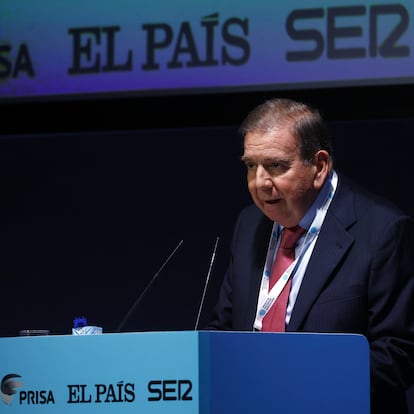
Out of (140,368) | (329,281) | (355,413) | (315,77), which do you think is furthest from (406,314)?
(315,77)

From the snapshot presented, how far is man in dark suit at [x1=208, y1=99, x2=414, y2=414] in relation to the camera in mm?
2826

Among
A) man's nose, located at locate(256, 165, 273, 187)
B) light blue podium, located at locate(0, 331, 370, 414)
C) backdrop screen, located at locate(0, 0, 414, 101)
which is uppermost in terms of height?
backdrop screen, located at locate(0, 0, 414, 101)

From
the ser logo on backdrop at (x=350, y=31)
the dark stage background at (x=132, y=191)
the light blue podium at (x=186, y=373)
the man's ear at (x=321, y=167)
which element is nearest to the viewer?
the light blue podium at (x=186, y=373)

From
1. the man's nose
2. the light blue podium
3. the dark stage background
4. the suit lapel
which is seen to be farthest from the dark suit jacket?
the dark stage background

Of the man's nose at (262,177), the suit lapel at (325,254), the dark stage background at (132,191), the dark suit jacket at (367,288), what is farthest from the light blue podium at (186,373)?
the dark stage background at (132,191)

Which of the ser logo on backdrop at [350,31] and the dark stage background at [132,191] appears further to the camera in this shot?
the dark stage background at [132,191]

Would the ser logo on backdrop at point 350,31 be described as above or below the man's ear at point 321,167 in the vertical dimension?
above

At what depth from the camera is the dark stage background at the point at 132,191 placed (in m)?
4.29

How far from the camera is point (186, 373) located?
221 cm

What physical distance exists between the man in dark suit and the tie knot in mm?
10

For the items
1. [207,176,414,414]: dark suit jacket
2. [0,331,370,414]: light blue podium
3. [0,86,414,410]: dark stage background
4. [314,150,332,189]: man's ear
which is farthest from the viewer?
[0,86,414,410]: dark stage background

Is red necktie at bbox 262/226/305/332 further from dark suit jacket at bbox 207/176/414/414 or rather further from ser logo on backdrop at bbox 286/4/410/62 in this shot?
ser logo on backdrop at bbox 286/4/410/62

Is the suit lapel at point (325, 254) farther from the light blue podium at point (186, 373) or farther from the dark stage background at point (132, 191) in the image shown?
the dark stage background at point (132, 191)

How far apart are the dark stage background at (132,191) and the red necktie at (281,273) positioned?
1241mm
